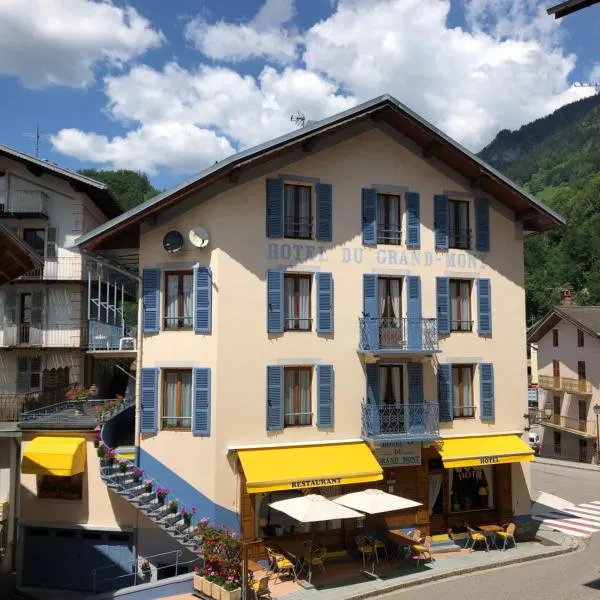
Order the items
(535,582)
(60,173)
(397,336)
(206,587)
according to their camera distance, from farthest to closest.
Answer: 1. (60,173)
2. (397,336)
3. (535,582)
4. (206,587)

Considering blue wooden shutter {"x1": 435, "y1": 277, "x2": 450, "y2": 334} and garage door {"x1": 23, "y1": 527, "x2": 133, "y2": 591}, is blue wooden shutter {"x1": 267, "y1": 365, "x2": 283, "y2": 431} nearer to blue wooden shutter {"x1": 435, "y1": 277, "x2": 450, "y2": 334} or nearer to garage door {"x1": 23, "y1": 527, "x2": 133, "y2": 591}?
garage door {"x1": 23, "y1": 527, "x2": 133, "y2": 591}

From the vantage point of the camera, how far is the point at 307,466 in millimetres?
18688

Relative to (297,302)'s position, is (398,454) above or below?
below

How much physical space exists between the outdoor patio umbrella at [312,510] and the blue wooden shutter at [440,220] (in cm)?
912

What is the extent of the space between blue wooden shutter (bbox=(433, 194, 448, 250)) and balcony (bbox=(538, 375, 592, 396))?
27.6 meters

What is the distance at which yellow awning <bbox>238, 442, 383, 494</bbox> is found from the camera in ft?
58.6

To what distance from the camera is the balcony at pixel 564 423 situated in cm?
4428

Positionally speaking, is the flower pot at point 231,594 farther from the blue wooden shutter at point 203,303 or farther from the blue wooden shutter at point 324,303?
the blue wooden shutter at point 324,303

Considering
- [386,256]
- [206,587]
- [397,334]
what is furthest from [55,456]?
[386,256]

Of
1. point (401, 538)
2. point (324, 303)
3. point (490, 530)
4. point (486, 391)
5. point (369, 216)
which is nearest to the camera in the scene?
point (401, 538)

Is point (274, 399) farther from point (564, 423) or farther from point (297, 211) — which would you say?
point (564, 423)

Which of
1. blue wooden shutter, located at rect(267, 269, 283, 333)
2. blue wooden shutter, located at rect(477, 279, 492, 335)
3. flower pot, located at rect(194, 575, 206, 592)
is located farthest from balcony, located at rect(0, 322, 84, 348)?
blue wooden shutter, located at rect(477, 279, 492, 335)

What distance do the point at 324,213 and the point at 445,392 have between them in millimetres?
6962

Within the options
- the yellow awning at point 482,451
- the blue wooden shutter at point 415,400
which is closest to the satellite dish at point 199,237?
the blue wooden shutter at point 415,400
